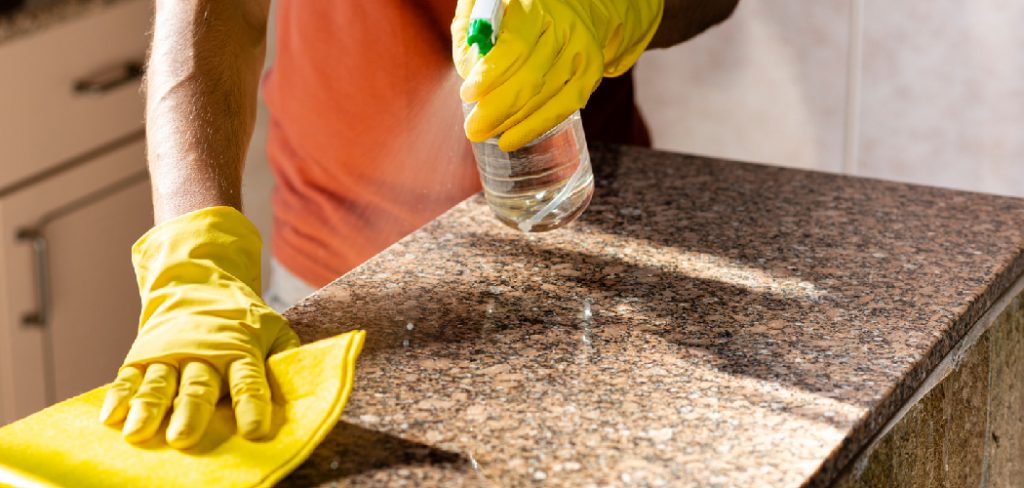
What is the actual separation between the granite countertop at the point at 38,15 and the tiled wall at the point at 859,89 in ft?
3.08

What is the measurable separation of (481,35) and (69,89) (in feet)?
4.11

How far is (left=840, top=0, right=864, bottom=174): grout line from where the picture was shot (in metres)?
1.80

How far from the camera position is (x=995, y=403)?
1.07 meters

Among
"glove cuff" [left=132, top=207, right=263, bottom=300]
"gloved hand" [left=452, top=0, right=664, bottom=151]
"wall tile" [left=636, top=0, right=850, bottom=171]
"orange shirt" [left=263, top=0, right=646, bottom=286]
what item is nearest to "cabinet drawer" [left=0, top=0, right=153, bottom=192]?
"orange shirt" [left=263, top=0, right=646, bottom=286]

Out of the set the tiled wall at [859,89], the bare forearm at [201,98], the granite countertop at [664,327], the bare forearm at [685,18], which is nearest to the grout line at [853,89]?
the tiled wall at [859,89]

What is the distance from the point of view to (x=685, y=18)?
53.3 inches

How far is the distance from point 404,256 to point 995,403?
552 mm

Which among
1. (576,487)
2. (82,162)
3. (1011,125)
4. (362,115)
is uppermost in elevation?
(576,487)

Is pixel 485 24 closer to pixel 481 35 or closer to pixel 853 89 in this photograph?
pixel 481 35

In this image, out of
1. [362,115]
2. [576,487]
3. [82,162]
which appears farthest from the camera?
[82,162]

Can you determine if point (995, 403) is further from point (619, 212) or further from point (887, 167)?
point (887, 167)

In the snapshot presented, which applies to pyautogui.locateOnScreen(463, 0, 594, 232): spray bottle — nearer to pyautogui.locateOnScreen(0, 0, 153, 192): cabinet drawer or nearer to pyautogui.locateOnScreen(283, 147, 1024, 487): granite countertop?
pyautogui.locateOnScreen(283, 147, 1024, 487): granite countertop

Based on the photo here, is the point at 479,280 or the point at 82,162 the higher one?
the point at 479,280

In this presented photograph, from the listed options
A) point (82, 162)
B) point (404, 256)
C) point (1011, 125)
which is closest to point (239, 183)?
point (404, 256)
